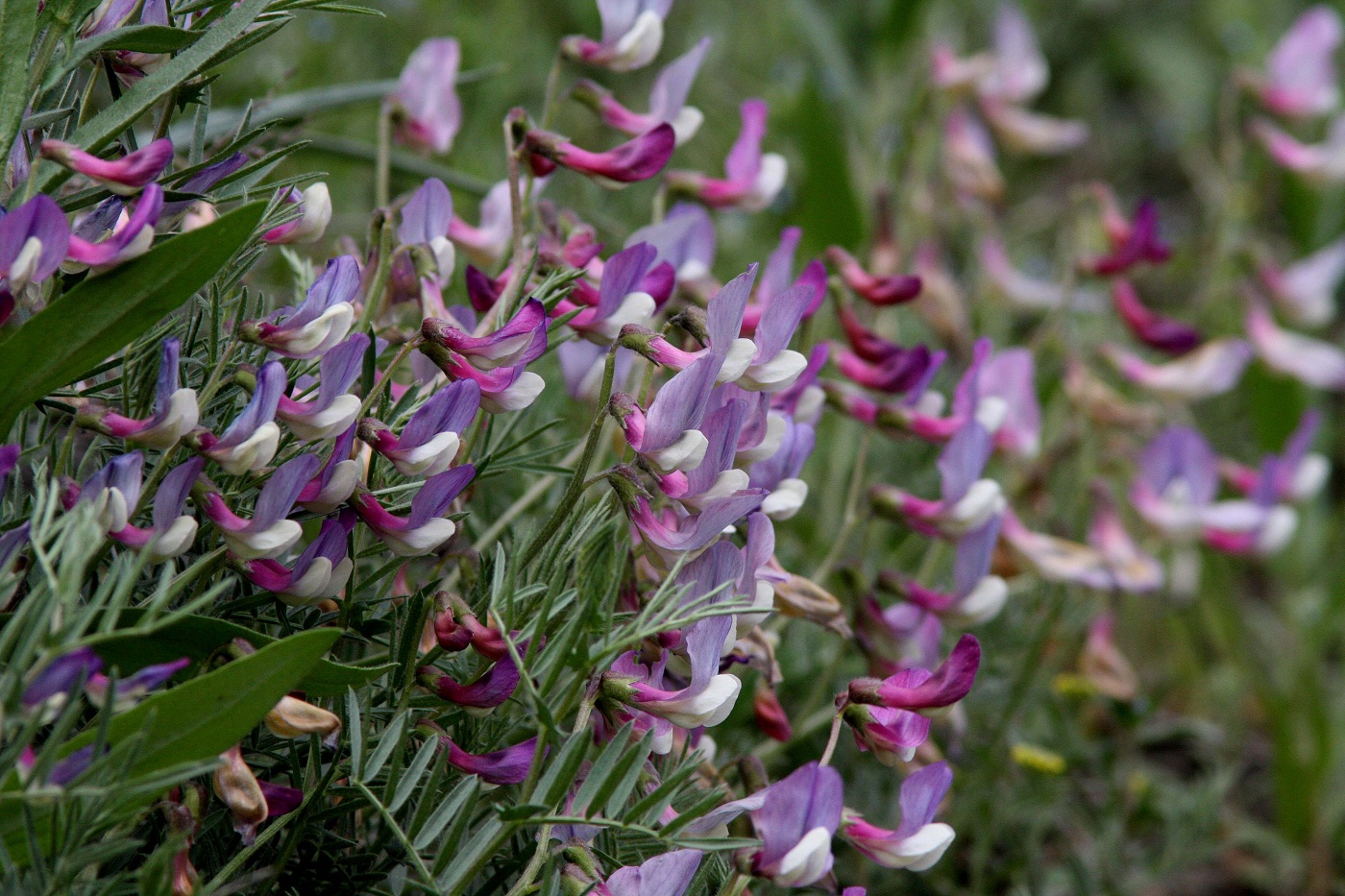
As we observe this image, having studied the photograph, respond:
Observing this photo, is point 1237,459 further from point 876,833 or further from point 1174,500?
point 876,833

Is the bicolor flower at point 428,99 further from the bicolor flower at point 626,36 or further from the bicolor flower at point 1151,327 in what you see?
the bicolor flower at point 1151,327

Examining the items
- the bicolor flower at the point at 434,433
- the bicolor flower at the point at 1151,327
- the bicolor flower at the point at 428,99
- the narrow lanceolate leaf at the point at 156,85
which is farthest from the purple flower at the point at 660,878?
the bicolor flower at the point at 1151,327

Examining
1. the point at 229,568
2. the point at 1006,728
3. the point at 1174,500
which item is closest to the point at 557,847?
the point at 229,568

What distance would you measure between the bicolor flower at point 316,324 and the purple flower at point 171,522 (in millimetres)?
87

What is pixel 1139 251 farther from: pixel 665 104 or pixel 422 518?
pixel 422 518

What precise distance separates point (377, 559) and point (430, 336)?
0.41 m

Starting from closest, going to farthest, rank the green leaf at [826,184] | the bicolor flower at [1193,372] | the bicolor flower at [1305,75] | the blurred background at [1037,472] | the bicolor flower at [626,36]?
the bicolor flower at [626,36], the blurred background at [1037,472], the bicolor flower at [1193,372], the green leaf at [826,184], the bicolor flower at [1305,75]

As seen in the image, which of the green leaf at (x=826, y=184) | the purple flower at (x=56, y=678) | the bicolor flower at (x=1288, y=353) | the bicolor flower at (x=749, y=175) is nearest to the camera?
the purple flower at (x=56, y=678)

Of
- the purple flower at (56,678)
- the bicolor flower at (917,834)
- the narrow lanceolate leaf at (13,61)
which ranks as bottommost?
the bicolor flower at (917,834)

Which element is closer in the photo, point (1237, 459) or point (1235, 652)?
point (1235, 652)

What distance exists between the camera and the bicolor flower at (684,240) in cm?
110

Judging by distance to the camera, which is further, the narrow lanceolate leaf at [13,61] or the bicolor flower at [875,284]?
the bicolor flower at [875,284]

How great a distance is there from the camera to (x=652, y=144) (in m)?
0.97

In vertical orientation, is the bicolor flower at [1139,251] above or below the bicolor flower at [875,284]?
below
